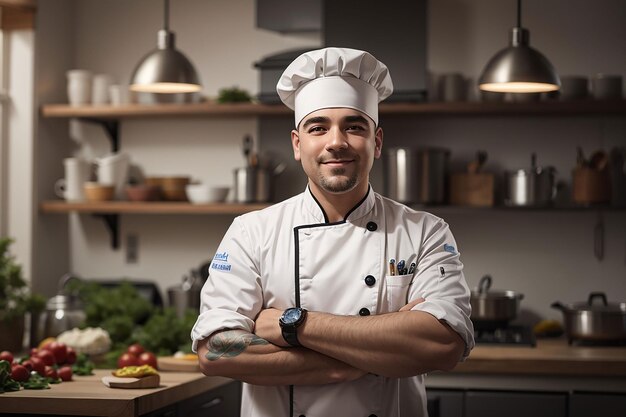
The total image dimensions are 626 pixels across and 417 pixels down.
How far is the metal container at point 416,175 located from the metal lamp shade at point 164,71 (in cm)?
104

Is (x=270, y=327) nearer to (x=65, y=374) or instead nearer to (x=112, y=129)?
(x=65, y=374)

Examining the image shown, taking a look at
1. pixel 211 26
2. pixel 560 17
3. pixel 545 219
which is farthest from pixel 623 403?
pixel 211 26

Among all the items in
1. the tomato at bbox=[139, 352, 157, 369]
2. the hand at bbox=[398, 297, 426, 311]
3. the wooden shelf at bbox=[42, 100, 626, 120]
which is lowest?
the tomato at bbox=[139, 352, 157, 369]

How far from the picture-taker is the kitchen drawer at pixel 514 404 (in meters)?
3.66

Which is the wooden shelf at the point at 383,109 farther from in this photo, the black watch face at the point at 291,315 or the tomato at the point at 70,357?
the black watch face at the point at 291,315

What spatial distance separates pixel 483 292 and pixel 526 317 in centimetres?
45

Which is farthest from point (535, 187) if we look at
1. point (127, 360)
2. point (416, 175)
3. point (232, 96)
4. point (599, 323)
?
point (127, 360)

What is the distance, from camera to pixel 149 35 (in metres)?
4.80

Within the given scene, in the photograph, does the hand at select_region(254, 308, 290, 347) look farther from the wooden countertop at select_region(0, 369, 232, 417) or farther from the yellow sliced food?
the yellow sliced food

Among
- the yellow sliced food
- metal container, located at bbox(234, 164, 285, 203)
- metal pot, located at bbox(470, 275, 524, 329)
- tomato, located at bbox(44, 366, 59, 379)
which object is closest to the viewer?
the yellow sliced food

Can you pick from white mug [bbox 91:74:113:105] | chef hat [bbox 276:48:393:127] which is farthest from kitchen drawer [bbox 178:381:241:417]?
white mug [bbox 91:74:113:105]

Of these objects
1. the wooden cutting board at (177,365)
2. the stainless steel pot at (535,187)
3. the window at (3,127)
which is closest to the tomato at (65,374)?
the wooden cutting board at (177,365)

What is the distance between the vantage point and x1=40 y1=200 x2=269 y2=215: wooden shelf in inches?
172

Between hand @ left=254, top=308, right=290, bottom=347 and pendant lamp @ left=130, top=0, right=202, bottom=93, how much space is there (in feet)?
5.24
